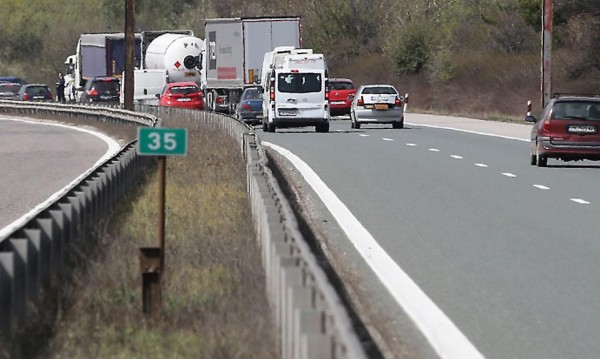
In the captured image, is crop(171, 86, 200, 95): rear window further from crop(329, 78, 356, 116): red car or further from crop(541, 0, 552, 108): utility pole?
crop(541, 0, 552, 108): utility pole

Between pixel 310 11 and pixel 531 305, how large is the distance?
87868 mm

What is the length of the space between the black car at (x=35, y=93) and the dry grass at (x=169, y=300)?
6448cm

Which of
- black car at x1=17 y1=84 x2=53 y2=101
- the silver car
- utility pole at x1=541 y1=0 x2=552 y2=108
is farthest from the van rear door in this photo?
black car at x1=17 y1=84 x2=53 y2=101

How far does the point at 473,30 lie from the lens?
281ft

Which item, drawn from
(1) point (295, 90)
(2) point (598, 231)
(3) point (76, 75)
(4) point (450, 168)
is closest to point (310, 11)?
(3) point (76, 75)

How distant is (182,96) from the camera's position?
202 feet

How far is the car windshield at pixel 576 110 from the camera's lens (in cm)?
2998

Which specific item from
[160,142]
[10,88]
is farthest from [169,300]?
[10,88]

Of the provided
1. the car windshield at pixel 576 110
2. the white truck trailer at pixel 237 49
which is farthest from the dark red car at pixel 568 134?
the white truck trailer at pixel 237 49

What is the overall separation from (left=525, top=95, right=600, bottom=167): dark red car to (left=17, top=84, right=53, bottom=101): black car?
52967 millimetres

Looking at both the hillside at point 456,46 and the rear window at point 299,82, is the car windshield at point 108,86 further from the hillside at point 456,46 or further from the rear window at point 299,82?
the rear window at point 299,82

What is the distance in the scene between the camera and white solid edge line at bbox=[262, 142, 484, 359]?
10008 mm

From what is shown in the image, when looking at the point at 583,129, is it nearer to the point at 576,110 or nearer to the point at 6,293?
the point at 576,110

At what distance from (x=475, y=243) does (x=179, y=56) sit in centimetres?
5073
